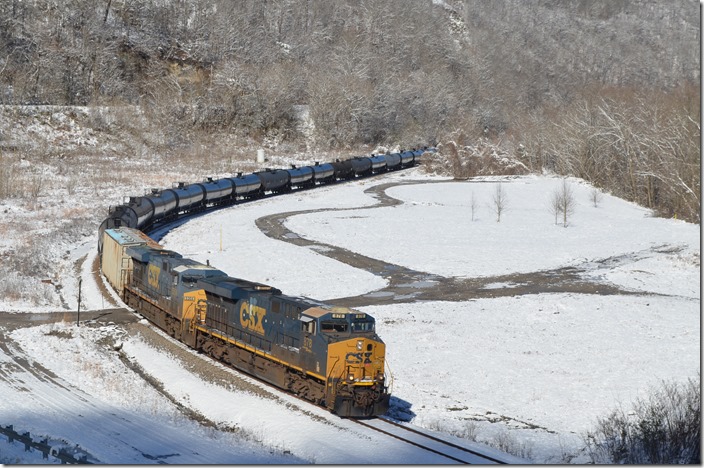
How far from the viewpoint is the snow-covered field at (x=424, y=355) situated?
65.3ft

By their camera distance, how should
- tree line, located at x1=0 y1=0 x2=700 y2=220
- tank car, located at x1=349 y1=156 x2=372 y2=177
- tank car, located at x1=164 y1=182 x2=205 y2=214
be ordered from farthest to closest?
tank car, located at x1=349 y1=156 x2=372 y2=177, tree line, located at x1=0 y1=0 x2=700 y2=220, tank car, located at x1=164 y1=182 x2=205 y2=214

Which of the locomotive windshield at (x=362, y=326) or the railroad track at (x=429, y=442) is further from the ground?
the locomotive windshield at (x=362, y=326)

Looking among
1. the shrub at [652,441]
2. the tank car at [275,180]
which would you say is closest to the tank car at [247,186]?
the tank car at [275,180]

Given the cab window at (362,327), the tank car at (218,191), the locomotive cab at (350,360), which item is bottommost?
the locomotive cab at (350,360)

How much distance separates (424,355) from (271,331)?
8187 mm

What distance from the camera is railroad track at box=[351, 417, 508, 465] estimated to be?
18703 mm

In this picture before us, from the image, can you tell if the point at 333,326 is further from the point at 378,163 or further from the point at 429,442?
the point at 378,163

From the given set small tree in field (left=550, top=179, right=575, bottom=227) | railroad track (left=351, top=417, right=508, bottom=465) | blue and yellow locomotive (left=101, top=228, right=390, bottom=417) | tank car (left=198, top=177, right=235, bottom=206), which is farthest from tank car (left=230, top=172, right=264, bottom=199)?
railroad track (left=351, top=417, right=508, bottom=465)

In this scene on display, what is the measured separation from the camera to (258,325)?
24.6 meters

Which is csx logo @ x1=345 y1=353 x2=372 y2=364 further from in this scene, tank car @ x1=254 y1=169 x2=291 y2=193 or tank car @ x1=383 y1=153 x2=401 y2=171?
tank car @ x1=383 y1=153 x2=401 y2=171

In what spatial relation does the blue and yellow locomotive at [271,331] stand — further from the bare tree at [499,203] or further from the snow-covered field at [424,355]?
the bare tree at [499,203]

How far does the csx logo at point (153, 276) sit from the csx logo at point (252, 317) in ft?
23.3

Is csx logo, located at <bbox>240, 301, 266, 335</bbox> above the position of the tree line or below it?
below

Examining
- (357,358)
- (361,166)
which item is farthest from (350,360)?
(361,166)
